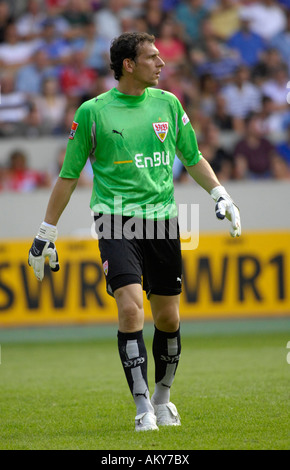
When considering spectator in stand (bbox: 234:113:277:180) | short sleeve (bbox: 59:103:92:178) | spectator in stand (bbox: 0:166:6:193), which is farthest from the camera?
spectator in stand (bbox: 234:113:277:180)

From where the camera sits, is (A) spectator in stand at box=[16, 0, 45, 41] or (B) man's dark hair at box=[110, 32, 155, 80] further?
(A) spectator in stand at box=[16, 0, 45, 41]

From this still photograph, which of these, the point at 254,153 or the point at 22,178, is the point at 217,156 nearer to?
the point at 254,153

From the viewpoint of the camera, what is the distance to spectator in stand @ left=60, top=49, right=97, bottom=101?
15.6 metres

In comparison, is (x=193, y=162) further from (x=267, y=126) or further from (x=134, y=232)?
(x=267, y=126)

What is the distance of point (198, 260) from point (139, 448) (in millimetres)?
7882

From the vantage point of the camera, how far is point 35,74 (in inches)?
626

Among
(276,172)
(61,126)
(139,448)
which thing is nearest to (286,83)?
(276,172)

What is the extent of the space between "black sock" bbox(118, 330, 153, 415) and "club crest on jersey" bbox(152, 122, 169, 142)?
1343 mm

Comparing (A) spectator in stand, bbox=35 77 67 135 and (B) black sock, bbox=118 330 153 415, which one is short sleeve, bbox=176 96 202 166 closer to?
(B) black sock, bbox=118 330 153 415

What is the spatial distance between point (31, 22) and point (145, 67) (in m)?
11.9

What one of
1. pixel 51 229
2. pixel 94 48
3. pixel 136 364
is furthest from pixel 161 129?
pixel 94 48

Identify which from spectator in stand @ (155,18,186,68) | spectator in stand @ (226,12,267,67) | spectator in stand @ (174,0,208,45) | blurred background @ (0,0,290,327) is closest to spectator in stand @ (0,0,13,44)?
blurred background @ (0,0,290,327)

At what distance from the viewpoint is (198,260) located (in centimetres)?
1261
